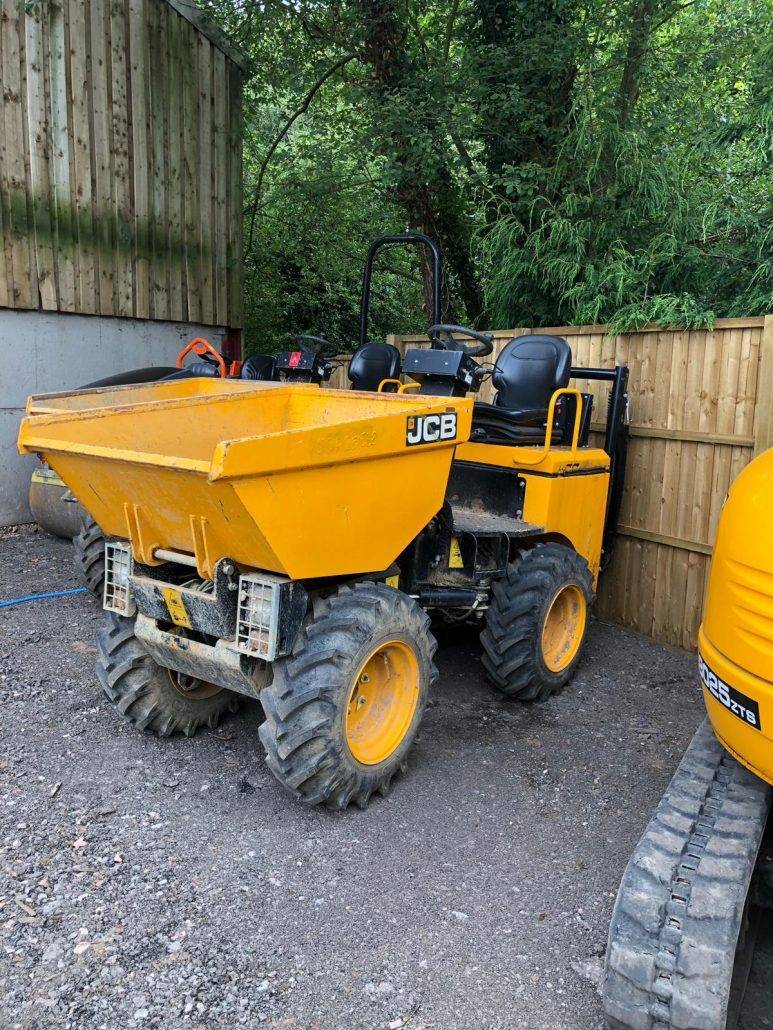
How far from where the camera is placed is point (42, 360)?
7758 mm

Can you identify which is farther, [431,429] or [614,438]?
[614,438]

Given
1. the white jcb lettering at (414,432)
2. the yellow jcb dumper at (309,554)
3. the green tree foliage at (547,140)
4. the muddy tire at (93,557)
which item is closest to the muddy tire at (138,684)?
the yellow jcb dumper at (309,554)

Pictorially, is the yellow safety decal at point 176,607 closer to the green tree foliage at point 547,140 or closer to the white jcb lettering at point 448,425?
the white jcb lettering at point 448,425

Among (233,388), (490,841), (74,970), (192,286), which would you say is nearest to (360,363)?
(233,388)

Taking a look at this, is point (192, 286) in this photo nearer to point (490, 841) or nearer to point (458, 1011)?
point (490, 841)

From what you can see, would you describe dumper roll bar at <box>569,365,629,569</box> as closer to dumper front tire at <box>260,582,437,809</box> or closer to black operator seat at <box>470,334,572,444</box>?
black operator seat at <box>470,334,572,444</box>

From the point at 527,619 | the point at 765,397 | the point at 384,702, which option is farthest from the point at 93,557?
the point at 765,397

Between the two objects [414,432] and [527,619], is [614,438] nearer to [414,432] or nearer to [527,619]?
[527,619]

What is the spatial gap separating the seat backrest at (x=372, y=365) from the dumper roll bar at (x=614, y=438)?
163cm

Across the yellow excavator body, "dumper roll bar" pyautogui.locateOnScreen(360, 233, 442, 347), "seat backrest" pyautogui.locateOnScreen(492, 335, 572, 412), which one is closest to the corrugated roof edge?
"dumper roll bar" pyautogui.locateOnScreen(360, 233, 442, 347)

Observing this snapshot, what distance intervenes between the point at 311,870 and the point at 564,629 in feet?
7.46

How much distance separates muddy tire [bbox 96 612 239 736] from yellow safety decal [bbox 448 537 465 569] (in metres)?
1.33

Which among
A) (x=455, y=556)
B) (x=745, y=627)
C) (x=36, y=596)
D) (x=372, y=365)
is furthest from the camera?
(x=372, y=365)

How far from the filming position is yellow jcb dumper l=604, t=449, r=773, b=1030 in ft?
6.66
